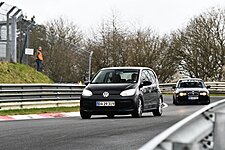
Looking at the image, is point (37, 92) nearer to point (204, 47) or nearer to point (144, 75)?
point (144, 75)

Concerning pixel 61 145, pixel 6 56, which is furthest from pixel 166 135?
pixel 6 56

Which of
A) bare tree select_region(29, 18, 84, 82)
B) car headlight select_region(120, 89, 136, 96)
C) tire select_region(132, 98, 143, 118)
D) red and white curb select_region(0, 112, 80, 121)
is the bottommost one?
red and white curb select_region(0, 112, 80, 121)

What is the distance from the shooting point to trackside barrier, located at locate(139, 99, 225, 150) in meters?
2.45

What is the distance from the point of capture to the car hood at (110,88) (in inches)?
607

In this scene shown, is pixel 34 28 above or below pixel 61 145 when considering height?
above

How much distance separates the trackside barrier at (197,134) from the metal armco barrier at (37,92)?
16.1m

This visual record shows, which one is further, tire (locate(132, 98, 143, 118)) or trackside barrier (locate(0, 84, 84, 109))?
trackside barrier (locate(0, 84, 84, 109))

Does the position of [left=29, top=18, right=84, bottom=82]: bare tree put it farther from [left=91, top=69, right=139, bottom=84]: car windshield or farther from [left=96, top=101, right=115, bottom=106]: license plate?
[left=96, top=101, right=115, bottom=106]: license plate

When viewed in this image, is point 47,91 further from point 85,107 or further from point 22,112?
point 85,107

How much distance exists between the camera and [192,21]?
182 ft

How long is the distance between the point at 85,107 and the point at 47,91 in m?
5.76

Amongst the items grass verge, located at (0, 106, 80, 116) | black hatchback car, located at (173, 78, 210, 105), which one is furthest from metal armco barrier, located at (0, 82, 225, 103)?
black hatchback car, located at (173, 78, 210, 105)

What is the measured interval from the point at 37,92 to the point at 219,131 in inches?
721

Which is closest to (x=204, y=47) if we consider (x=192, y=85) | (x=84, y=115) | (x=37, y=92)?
(x=192, y=85)
